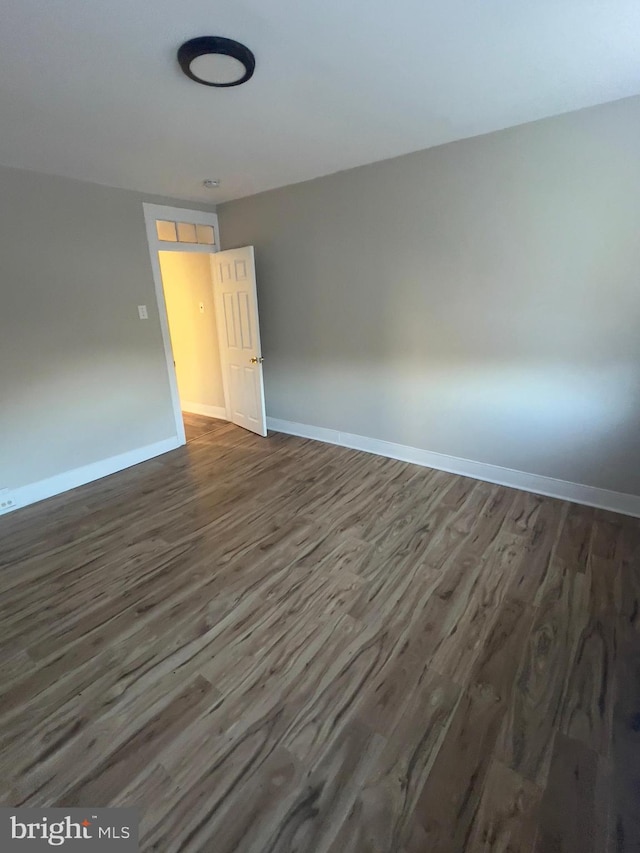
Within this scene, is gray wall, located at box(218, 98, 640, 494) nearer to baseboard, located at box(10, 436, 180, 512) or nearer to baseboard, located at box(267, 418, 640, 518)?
baseboard, located at box(267, 418, 640, 518)

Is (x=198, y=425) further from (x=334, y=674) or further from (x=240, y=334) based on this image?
(x=334, y=674)

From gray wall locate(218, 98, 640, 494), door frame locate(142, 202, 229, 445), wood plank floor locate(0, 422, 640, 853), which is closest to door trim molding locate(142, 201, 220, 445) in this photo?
door frame locate(142, 202, 229, 445)

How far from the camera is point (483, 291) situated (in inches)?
117

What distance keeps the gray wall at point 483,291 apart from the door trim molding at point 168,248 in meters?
0.50

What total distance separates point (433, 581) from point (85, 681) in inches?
69.5

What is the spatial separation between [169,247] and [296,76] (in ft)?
8.53

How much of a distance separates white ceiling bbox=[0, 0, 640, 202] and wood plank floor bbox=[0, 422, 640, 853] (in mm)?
2541

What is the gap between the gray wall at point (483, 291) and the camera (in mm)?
2480

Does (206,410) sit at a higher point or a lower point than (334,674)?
higher

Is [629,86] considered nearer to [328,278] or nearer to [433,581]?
[328,278]

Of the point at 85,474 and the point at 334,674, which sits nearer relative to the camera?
the point at 334,674

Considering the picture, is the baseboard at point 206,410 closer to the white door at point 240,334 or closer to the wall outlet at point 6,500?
the white door at point 240,334

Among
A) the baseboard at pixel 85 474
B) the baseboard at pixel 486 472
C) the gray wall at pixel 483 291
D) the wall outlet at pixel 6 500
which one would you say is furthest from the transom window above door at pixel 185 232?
the wall outlet at pixel 6 500

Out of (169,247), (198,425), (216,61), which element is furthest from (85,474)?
(216,61)
